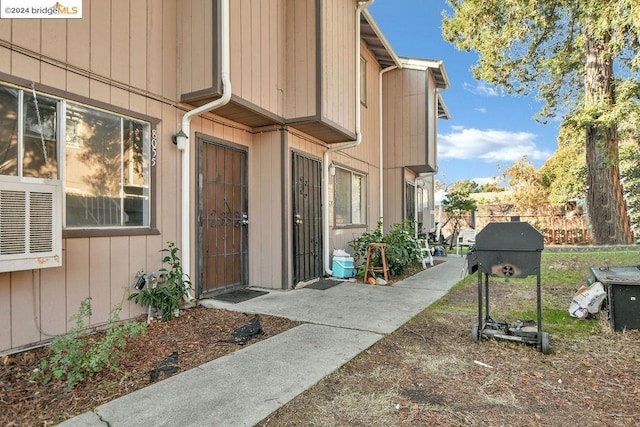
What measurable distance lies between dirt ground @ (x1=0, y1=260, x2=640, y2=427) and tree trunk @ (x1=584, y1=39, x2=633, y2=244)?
890 centimetres

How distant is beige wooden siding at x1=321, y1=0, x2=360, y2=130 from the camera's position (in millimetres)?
5832

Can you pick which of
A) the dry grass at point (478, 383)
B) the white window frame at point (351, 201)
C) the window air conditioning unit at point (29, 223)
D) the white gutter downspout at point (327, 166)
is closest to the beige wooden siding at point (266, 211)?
the white gutter downspout at point (327, 166)

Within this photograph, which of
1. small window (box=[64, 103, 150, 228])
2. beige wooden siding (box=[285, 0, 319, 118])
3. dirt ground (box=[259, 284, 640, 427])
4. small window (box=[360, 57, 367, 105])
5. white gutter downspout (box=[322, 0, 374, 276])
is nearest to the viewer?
dirt ground (box=[259, 284, 640, 427])

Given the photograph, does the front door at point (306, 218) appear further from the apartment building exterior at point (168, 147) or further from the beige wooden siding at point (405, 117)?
the beige wooden siding at point (405, 117)

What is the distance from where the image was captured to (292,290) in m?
5.76

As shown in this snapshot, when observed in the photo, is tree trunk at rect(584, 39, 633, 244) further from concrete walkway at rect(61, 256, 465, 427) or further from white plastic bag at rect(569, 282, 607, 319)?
A: concrete walkway at rect(61, 256, 465, 427)

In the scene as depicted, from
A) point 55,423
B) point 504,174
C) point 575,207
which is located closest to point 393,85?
point 55,423

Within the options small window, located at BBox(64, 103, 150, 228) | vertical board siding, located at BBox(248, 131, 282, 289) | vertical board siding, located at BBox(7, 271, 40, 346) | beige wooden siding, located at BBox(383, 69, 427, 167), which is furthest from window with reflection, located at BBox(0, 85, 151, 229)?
beige wooden siding, located at BBox(383, 69, 427, 167)

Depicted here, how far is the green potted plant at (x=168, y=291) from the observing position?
159 inches

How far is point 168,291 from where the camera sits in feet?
13.6

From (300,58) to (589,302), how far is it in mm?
5162

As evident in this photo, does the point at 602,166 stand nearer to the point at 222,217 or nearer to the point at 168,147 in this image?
the point at 222,217

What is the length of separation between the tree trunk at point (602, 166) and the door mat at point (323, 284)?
8678 mm

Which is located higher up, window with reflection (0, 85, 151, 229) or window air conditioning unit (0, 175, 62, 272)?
window with reflection (0, 85, 151, 229)
